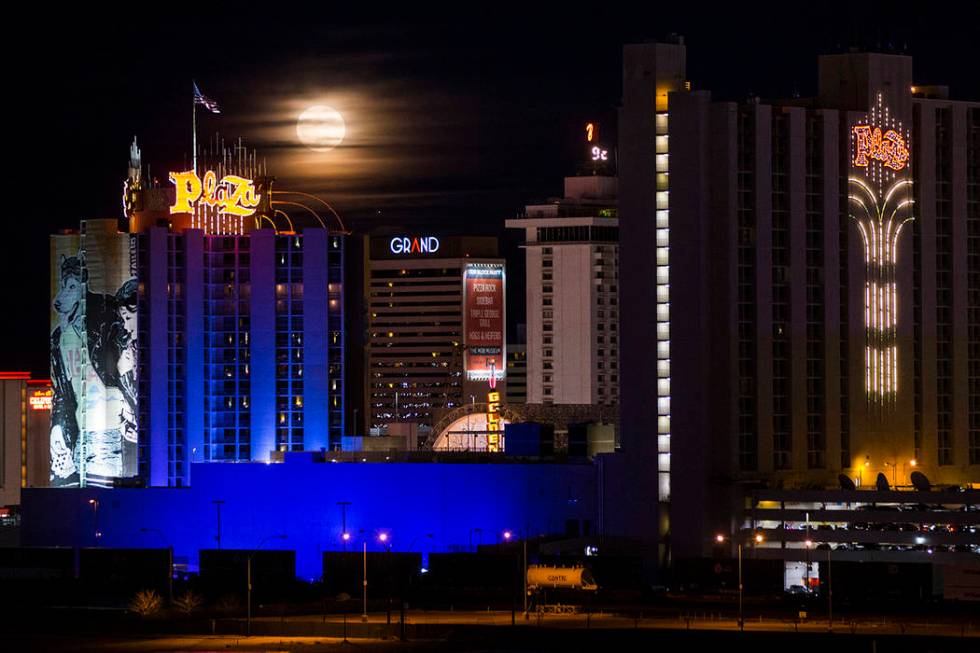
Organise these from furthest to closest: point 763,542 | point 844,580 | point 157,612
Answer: point 763,542 → point 844,580 → point 157,612

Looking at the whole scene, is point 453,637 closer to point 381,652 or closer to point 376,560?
point 381,652

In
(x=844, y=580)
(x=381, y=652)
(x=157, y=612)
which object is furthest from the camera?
(x=844, y=580)

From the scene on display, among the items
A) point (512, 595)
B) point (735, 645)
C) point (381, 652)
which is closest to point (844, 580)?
point (512, 595)

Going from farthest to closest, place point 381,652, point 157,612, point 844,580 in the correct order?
point 844,580 → point 157,612 → point 381,652

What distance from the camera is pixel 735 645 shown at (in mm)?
139500

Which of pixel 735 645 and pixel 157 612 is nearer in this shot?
pixel 735 645

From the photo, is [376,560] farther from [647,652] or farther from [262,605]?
[647,652]

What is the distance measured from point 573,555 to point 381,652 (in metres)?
46.7

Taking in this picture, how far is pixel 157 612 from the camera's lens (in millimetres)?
158750

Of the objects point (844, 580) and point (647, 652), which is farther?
point (844, 580)

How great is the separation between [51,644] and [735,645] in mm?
42744

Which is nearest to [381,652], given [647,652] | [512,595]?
[647,652]

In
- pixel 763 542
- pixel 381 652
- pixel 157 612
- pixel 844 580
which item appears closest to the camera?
pixel 381 652

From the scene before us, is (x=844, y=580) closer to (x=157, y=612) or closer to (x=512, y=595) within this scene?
(x=512, y=595)
